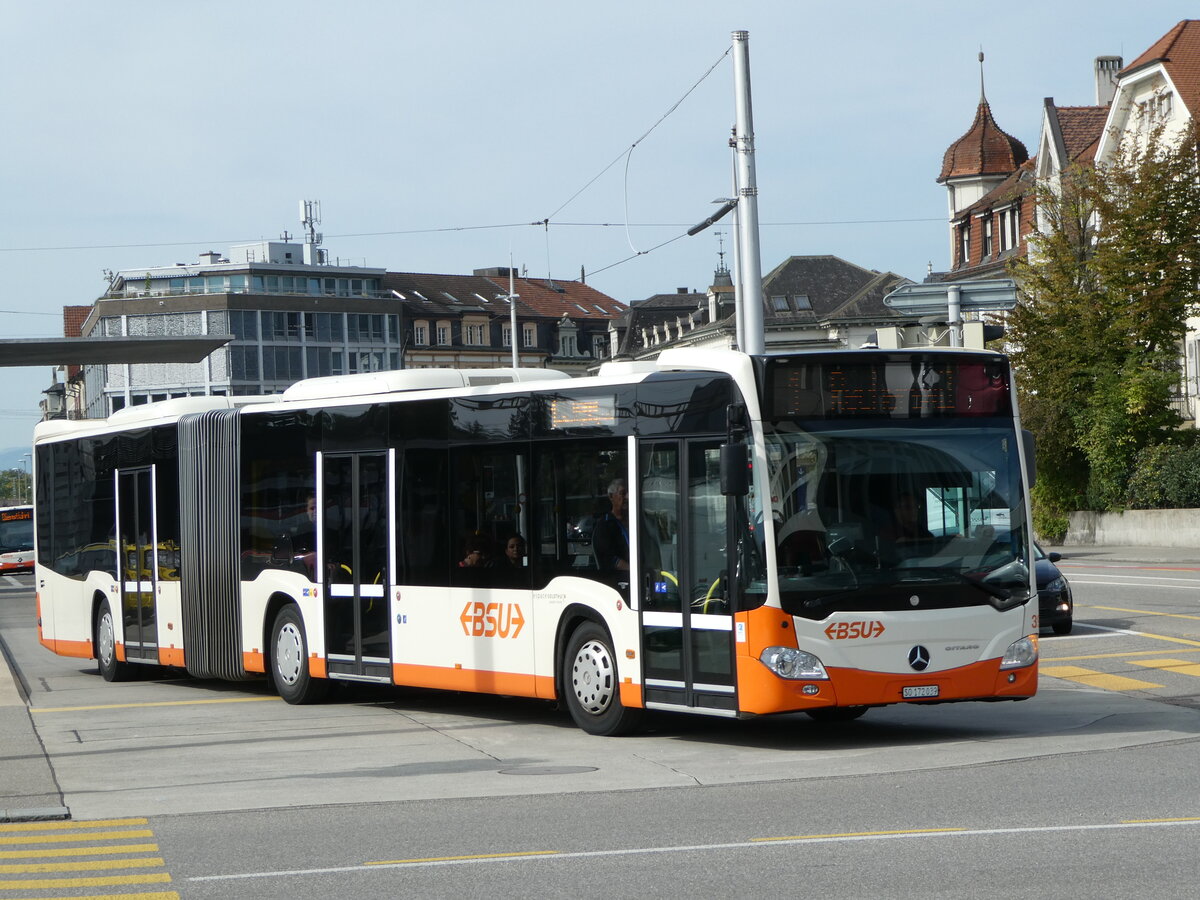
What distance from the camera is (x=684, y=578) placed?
12469 millimetres

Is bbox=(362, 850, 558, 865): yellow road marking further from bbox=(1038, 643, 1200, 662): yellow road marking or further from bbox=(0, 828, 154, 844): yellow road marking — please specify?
bbox=(1038, 643, 1200, 662): yellow road marking

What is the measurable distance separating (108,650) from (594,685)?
9.37 metres

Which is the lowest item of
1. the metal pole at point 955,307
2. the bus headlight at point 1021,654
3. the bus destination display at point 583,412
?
the bus headlight at point 1021,654

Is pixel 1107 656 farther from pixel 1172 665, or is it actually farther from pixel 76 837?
pixel 76 837

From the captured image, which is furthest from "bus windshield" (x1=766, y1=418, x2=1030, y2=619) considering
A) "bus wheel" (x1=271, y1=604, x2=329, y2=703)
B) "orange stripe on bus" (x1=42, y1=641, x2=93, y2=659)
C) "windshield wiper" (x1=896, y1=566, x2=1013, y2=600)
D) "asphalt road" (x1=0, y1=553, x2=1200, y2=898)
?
"orange stripe on bus" (x1=42, y1=641, x2=93, y2=659)

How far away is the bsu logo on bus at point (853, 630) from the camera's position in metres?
12.0

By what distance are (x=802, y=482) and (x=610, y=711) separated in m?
2.46

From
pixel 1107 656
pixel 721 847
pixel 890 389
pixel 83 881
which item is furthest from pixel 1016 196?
pixel 83 881

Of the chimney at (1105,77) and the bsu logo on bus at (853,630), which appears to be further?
the chimney at (1105,77)

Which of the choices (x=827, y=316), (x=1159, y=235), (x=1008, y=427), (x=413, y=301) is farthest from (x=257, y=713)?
(x=413, y=301)

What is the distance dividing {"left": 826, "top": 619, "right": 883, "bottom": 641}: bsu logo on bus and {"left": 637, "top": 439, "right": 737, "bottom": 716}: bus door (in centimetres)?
71

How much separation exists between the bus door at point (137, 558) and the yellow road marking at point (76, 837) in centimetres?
1013

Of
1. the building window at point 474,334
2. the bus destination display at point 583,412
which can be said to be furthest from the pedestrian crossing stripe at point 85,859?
the building window at point 474,334

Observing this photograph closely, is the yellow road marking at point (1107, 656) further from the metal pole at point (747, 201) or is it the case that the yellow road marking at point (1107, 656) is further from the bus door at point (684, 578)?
the bus door at point (684, 578)
